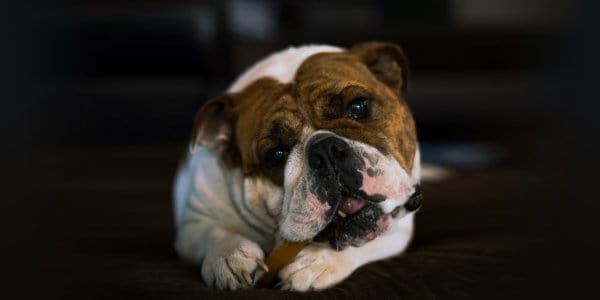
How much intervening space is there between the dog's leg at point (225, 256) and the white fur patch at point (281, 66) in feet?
1.88

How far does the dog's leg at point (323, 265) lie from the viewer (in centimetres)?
171

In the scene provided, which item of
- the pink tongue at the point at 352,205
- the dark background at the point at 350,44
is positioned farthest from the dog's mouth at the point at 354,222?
the dark background at the point at 350,44

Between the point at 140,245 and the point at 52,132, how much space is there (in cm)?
99

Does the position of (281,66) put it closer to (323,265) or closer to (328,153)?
(328,153)

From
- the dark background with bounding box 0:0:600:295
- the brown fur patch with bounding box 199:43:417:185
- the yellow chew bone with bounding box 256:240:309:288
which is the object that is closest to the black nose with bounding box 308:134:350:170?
the brown fur patch with bounding box 199:43:417:185

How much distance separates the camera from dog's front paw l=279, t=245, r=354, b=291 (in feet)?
5.60

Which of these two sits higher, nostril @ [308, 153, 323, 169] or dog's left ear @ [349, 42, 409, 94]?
dog's left ear @ [349, 42, 409, 94]

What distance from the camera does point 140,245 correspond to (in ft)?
7.57

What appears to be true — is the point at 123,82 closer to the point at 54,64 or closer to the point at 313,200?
the point at 54,64

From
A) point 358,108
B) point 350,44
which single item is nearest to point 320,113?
point 358,108

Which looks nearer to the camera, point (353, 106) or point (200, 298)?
point (200, 298)

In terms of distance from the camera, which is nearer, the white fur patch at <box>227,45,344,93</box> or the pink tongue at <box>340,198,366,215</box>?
the pink tongue at <box>340,198,366,215</box>

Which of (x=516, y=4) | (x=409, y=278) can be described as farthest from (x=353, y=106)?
(x=516, y=4)

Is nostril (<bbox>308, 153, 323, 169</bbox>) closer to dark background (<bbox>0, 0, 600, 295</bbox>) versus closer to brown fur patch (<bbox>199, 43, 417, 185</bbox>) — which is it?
brown fur patch (<bbox>199, 43, 417, 185</bbox>)
